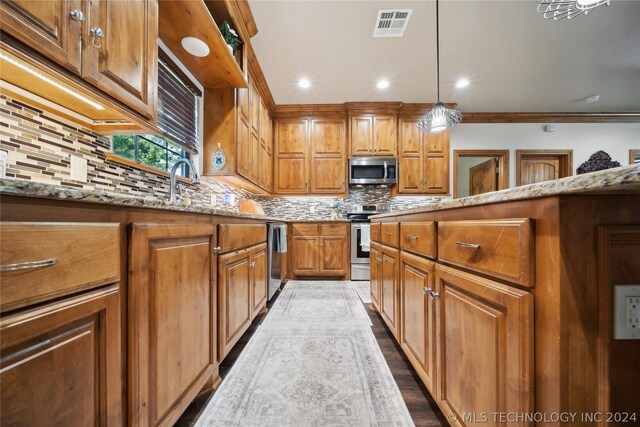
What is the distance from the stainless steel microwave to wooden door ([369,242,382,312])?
6.02 feet

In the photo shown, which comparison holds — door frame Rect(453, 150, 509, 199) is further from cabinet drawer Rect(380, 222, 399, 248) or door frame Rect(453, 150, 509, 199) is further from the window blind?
the window blind

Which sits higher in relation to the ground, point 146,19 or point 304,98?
point 304,98

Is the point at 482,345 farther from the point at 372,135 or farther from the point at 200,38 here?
the point at 372,135

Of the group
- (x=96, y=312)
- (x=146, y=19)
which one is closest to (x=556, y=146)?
(x=146, y=19)

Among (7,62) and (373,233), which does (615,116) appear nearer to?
(373,233)

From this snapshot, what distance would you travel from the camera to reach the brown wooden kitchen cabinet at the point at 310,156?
12.9 feet

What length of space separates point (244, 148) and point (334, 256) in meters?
1.96

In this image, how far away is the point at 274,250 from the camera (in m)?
2.63

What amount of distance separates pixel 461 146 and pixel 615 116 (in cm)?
262

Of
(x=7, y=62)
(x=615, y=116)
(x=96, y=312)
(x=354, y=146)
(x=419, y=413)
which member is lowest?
(x=419, y=413)

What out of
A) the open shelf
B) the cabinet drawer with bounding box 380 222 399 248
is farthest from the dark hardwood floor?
the open shelf

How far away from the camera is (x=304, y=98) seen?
12.1 ft

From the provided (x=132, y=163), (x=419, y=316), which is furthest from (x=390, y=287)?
(x=132, y=163)

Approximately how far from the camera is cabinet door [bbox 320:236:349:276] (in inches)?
141
